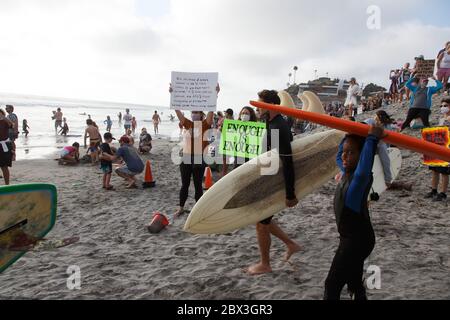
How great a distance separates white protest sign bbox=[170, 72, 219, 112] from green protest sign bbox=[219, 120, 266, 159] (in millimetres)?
1480

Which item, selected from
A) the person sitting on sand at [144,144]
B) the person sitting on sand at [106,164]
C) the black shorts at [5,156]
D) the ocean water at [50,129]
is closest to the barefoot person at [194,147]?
the person sitting on sand at [106,164]

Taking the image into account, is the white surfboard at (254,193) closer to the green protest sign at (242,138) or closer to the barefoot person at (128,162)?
the green protest sign at (242,138)

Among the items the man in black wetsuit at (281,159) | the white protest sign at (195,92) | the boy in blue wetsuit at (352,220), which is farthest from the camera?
the white protest sign at (195,92)

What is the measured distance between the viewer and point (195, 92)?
16.8ft

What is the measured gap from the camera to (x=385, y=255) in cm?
374

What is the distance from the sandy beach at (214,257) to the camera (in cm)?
306

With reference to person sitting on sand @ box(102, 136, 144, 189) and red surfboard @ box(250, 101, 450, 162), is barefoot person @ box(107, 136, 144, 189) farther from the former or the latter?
red surfboard @ box(250, 101, 450, 162)

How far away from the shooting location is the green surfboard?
2568 millimetres

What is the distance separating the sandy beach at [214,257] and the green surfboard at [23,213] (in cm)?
66

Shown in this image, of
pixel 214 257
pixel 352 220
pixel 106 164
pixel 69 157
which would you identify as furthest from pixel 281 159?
pixel 69 157

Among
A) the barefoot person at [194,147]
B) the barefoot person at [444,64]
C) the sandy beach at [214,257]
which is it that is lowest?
the sandy beach at [214,257]

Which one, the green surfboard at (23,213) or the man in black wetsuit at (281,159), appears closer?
the green surfboard at (23,213)

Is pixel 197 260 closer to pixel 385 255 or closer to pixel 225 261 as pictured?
pixel 225 261

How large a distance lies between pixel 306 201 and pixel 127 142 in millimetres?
4652
